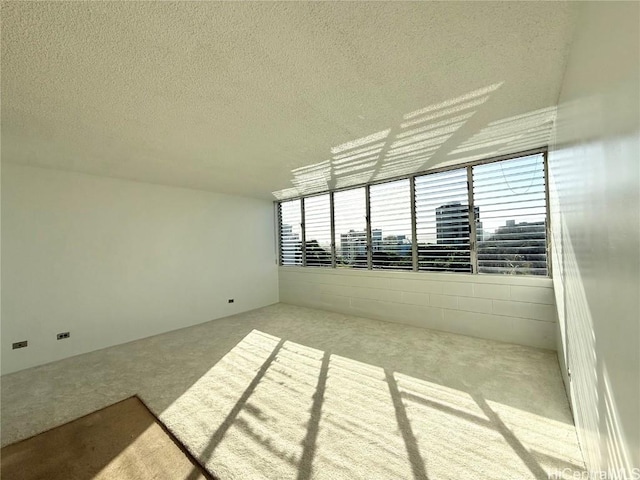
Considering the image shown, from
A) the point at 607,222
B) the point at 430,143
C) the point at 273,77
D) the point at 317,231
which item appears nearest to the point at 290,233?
the point at 317,231

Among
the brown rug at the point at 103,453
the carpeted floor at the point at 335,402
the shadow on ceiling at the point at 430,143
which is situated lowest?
the brown rug at the point at 103,453

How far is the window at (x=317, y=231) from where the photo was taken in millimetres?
5438

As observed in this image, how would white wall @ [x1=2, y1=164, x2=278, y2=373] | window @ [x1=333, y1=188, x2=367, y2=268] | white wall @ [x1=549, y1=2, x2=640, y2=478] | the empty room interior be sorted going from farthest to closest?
window @ [x1=333, y1=188, x2=367, y2=268]
white wall @ [x1=2, y1=164, x2=278, y2=373]
the empty room interior
white wall @ [x1=549, y1=2, x2=640, y2=478]

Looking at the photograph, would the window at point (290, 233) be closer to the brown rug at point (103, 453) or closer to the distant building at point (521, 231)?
the distant building at point (521, 231)

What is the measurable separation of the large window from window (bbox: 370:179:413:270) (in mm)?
16

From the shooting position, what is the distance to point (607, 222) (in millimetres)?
974

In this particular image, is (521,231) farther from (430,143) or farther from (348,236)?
(348,236)

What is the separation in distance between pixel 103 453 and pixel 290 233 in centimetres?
467

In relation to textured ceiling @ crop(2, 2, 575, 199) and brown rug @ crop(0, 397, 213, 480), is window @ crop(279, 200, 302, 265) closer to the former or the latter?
textured ceiling @ crop(2, 2, 575, 199)

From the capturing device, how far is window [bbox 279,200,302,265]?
5.95 meters

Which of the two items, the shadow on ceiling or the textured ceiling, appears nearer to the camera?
the textured ceiling

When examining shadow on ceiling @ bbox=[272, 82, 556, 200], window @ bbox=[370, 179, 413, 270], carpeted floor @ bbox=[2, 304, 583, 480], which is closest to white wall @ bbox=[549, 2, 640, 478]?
carpeted floor @ bbox=[2, 304, 583, 480]

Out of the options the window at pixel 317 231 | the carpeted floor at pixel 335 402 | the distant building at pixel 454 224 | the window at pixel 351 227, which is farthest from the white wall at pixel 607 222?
the window at pixel 317 231

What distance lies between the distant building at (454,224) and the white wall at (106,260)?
3.82m
